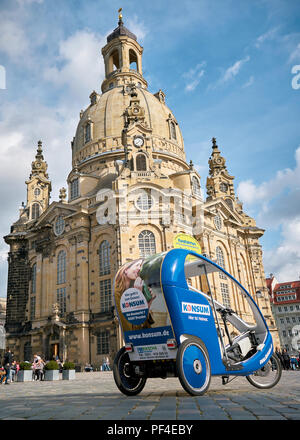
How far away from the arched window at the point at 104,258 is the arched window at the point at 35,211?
1648 centimetres

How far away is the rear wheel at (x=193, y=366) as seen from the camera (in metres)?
7.64

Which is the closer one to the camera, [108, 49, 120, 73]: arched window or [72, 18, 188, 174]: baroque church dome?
[72, 18, 188, 174]: baroque church dome

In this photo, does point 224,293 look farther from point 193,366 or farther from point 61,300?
point 193,366

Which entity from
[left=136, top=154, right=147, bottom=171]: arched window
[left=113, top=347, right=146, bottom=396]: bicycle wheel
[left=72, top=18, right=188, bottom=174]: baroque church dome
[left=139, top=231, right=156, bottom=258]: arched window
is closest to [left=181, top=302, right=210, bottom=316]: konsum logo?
[left=113, top=347, right=146, bottom=396]: bicycle wheel

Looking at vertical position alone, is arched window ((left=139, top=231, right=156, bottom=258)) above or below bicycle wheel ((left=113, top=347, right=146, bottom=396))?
above

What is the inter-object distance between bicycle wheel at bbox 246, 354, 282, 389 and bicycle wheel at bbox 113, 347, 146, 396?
3.08 m

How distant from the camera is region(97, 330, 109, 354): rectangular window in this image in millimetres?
33594

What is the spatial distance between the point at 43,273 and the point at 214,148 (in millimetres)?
33727

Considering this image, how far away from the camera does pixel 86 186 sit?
146 ft

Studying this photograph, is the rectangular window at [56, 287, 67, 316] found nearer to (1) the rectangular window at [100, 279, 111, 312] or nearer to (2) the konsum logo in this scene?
(1) the rectangular window at [100, 279, 111, 312]

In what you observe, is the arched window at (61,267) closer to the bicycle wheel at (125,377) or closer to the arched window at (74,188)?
the arched window at (74,188)

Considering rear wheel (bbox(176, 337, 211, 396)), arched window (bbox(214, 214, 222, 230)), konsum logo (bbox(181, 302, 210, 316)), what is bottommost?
rear wheel (bbox(176, 337, 211, 396))

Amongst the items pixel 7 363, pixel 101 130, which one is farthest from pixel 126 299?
pixel 101 130
